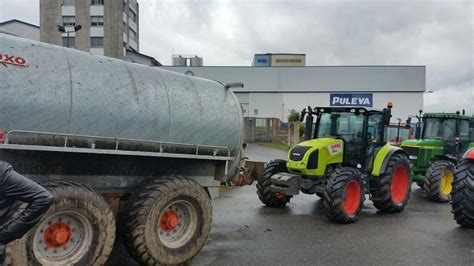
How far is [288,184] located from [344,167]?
1.21 metres

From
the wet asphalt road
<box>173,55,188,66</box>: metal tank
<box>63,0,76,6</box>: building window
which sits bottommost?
the wet asphalt road

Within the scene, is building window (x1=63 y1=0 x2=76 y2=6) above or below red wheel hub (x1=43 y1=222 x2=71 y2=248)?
above

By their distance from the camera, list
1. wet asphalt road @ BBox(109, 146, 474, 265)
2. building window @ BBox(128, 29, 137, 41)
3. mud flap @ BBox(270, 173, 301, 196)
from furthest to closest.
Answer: building window @ BBox(128, 29, 137, 41), mud flap @ BBox(270, 173, 301, 196), wet asphalt road @ BBox(109, 146, 474, 265)

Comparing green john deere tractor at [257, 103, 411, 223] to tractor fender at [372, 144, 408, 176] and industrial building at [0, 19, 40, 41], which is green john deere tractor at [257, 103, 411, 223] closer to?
tractor fender at [372, 144, 408, 176]

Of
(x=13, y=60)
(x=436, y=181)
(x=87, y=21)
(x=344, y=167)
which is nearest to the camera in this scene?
(x=13, y=60)

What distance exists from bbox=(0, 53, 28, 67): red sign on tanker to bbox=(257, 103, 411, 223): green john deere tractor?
18.3 ft

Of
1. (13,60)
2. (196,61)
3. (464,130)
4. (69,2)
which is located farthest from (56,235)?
(196,61)

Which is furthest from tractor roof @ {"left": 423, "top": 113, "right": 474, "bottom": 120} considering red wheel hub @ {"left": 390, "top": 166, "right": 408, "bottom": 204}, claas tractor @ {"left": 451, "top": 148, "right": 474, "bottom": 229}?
claas tractor @ {"left": 451, "top": 148, "right": 474, "bottom": 229}

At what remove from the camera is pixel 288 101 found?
212ft

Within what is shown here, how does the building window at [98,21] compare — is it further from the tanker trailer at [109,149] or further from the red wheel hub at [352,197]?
the tanker trailer at [109,149]

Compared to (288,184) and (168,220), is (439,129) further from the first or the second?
(168,220)

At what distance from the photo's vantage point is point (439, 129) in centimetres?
1251

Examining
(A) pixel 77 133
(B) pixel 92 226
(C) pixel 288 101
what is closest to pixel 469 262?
(B) pixel 92 226

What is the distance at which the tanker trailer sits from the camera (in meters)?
4.51
